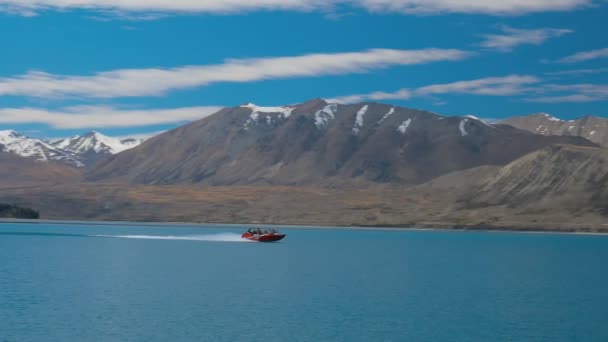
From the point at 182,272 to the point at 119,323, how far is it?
129 ft

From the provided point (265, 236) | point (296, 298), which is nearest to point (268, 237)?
point (265, 236)

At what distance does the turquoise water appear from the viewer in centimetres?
5678

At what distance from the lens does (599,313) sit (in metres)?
68.2

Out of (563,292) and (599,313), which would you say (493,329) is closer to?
(599,313)

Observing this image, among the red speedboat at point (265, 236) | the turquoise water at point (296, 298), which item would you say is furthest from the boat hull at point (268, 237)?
the turquoise water at point (296, 298)

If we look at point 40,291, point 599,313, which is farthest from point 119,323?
point 599,313

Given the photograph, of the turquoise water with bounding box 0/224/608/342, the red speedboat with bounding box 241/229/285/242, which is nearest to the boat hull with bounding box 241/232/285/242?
the red speedboat with bounding box 241/229/285/242

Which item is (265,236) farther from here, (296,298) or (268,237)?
(296,298)

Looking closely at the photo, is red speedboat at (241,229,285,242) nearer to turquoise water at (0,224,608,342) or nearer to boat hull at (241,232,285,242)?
boat hull at (241,232,285,242)

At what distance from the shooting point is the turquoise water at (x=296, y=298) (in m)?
56.8

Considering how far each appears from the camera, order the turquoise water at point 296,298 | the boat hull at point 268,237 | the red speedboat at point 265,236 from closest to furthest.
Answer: the turquoise water at point 296,298
the boat hull at point 268,237
the red speedboat at point 265,236

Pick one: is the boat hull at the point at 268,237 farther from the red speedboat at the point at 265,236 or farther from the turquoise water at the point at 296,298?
the turquoise water at the point at 296,298

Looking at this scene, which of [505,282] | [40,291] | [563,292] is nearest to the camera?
[40,291]

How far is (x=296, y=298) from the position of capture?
2913 inches
